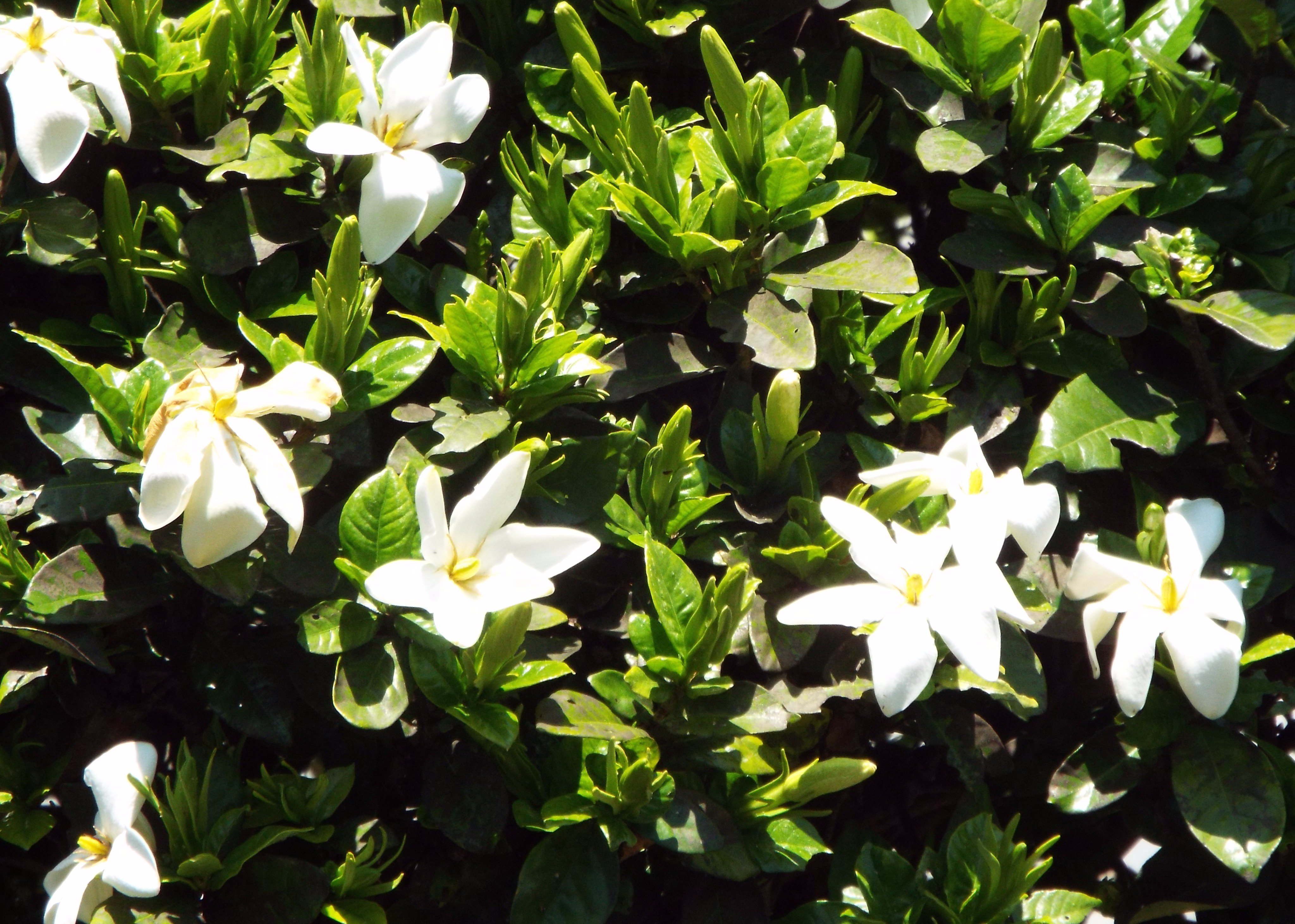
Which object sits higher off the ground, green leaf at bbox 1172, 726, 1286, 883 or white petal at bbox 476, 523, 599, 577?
white petal at bbox 476, 523, 599, 577

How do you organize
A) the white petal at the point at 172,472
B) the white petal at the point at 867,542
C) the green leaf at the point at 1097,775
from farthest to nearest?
the green leaf at the point at 1097,775 → the white petal at the point at 867,542 → the white petal at the point at 172,472

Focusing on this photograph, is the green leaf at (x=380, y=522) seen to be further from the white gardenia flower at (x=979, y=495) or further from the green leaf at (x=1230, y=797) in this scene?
the green leaf at (x=1230, y=797)

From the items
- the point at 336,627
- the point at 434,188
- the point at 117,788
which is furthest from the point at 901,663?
the point at 117,788

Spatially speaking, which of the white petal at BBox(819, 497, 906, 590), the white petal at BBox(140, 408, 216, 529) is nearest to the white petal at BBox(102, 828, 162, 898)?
the white petal at BBox(140, 408, 216, 529)

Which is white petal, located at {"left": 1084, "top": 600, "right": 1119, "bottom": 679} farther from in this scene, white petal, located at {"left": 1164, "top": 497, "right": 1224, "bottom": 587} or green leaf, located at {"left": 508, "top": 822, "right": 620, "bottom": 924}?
green leaf, located at {"left": 508, "top": 822, "right": 620, "bottom": 924}

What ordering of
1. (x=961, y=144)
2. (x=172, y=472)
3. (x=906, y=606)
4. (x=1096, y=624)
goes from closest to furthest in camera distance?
(x=172, y=472) < (x=906, y=606) < (x=1096, y=624) < (x=961, y=144)

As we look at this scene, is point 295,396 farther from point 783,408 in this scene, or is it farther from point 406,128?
point 783,408

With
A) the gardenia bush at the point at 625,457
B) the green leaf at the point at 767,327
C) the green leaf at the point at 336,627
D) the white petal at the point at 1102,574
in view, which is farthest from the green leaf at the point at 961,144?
the green leaf at the point at 336,627
